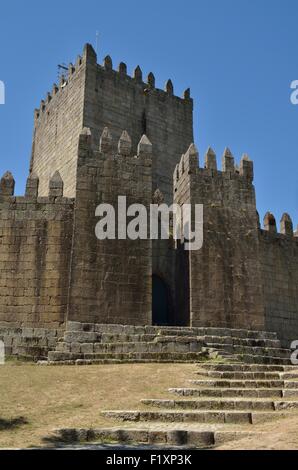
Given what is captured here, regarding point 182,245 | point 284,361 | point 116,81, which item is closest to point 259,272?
point 182,245

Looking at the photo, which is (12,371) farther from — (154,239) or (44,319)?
(154,239)

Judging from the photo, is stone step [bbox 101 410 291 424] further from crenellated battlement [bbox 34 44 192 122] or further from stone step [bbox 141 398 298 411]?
crenellated battlement [bbox 34 44 192 122]

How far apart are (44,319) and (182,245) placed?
5.51 meters

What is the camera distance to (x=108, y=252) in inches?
626

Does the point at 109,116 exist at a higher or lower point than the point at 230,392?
higher

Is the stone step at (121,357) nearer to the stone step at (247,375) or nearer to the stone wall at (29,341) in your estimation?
the stone wall at (29,341)

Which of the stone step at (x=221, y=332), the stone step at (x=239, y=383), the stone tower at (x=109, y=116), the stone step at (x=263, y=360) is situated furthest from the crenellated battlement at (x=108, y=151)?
the stone tower at (x=109, y=116)

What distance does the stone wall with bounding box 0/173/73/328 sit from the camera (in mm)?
15398

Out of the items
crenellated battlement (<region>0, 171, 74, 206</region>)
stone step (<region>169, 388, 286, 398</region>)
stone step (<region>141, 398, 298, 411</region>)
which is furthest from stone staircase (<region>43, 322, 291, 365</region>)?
crenellated battlement (<region>0, 171, 74, 206</region>)

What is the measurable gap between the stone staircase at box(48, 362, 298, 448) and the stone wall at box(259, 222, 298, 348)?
7.50m

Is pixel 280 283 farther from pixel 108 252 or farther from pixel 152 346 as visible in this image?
pixel 152 346

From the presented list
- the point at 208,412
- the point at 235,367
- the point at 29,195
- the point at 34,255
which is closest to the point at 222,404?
the point at 208,412

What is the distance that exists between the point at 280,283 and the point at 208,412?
461 inches

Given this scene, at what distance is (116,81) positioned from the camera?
29953mm
